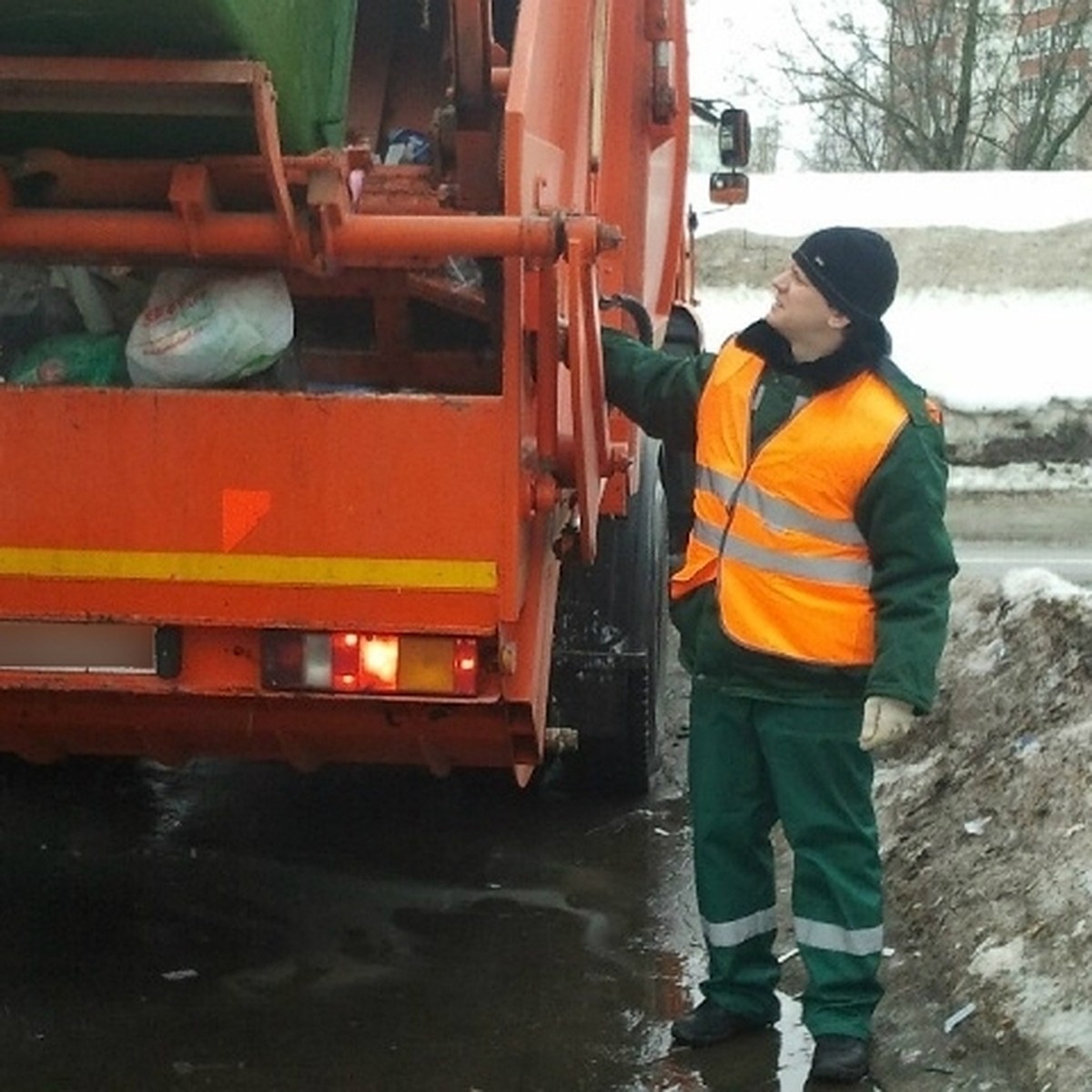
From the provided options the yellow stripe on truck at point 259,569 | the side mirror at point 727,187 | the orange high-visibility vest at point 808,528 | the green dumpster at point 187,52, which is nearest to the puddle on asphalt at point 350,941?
the orange high-visibility vest at point 808,528

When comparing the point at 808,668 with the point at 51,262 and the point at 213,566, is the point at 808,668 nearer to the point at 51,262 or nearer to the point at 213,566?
the point at 213,566

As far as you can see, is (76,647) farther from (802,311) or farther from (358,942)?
(802,311)

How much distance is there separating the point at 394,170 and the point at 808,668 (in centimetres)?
135

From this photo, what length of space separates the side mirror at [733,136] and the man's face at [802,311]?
3750 mm

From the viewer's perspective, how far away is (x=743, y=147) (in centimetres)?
782

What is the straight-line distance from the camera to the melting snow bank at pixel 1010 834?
375 centimetres

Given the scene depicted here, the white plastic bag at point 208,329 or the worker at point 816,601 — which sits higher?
the white plastic bag at point 208,329

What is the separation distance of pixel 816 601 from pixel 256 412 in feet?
3.61

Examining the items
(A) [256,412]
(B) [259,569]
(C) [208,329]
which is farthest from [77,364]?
(B) [259,569]

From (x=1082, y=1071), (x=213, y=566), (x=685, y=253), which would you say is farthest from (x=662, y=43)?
(x=1082, y=1071)

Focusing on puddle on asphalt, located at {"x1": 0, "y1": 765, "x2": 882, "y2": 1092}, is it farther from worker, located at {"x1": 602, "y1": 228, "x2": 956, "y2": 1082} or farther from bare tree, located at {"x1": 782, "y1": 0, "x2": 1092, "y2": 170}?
bare tree, located at {"x1": 782, "y1": 0, "x2": 1092, "y2": 170}

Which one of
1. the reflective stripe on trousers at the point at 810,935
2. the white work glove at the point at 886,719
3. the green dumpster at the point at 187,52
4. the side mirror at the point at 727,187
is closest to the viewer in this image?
the green dumpster at the point at 187,52

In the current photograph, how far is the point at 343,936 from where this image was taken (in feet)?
15.4

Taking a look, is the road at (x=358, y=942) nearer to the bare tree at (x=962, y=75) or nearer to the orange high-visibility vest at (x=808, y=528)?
the orange high-visibility vest at (x=808, y=528)
